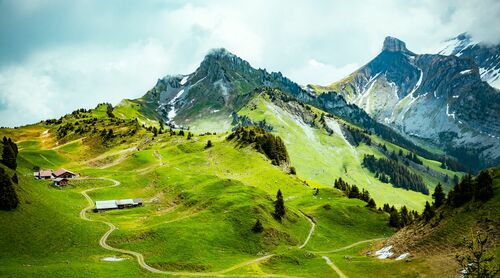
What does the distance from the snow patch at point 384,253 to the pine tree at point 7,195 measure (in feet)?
261

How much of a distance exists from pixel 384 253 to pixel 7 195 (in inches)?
3201

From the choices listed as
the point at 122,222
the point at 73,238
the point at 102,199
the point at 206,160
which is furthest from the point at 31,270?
the point at 206,160

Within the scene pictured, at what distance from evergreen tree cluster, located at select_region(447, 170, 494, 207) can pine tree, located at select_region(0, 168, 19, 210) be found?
9235 centimetres

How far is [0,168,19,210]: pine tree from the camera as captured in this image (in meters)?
84.1

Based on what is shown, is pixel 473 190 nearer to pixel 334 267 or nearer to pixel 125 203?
pixel 334 267

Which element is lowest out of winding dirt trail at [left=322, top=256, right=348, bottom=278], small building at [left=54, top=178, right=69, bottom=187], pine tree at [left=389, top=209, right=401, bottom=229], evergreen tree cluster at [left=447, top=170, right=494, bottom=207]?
winding dirt trail at [left=322, top=256, right=348, bottom=278]

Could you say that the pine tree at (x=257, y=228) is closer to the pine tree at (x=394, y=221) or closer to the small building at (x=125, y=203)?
the small building at (x=125, y=203)

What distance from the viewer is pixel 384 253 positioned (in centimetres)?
7769

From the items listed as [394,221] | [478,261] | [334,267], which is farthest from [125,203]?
[478,261]

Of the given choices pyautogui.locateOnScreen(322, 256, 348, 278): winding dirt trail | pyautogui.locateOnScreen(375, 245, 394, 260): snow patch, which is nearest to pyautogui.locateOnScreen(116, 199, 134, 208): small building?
pyautogui.locateOnScreen(322, 256, 348, 278): winding dirt trail

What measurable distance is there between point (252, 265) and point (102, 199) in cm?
7057

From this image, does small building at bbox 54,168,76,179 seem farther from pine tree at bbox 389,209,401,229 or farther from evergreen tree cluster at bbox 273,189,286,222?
pine tree at bbox 389,209,401,229

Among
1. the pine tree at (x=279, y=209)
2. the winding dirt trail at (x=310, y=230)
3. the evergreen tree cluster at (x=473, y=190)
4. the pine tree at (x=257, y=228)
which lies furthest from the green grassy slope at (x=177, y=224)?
the evergreen tree cluster at (x=473, y=190)

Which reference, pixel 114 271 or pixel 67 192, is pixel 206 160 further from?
pixel 114 271
